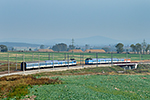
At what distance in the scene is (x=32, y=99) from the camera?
22.2 metres

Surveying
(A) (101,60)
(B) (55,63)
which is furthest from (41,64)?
(A) (101,60)

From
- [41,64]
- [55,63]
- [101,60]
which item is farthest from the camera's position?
[101,60]

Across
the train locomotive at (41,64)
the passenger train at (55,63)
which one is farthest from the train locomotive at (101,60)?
the train locomotive at (41,64)

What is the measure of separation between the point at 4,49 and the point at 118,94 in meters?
143

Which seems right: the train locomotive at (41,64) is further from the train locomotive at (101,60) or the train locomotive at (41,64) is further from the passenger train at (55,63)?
the train locomotive at (101,60)

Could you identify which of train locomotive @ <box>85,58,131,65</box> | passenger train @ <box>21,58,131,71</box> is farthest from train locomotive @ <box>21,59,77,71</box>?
train locomotive @ <box>85,58,131,65</box>

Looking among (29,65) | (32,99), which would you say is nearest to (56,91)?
(32,99)

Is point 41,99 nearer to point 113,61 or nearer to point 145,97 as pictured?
point 145,97

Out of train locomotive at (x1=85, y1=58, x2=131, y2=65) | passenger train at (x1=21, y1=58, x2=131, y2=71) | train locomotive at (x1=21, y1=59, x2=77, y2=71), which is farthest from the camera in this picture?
train locomotive at (x1=85, y1=58, x2=131, y2=65)

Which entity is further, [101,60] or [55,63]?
[101,60]

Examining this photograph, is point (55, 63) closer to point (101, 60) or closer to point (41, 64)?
point (41, 64)

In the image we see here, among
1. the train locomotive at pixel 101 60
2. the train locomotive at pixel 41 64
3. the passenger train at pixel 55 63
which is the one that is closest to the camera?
the train locomotive at pixel 41 64

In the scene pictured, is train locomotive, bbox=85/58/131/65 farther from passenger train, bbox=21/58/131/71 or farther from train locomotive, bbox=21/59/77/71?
train locomotive, bbox=21/59/77/71

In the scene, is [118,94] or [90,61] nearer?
[118,94]
